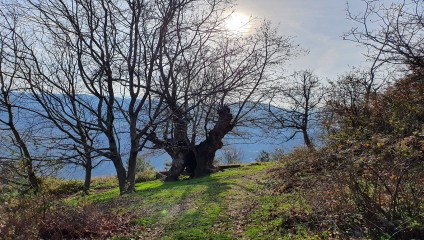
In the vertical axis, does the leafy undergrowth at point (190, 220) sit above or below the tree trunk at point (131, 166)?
below

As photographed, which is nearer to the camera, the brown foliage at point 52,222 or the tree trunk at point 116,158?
the brown foliage at point 52,222

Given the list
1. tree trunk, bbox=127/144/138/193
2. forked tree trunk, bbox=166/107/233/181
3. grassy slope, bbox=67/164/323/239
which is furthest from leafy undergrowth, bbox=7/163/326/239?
forked tree trunk, bbox=166/107/233/181

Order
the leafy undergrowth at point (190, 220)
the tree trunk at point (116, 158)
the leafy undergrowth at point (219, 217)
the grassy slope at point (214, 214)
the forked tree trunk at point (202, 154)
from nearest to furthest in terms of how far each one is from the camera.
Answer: the leafy undergrowth at point (219, 217), the leafy undergrowth at point (190, 220), the grassy slope at point (214, 214), the tree trunk at point (116, 158), the forked tree trunk at point (202, 154)

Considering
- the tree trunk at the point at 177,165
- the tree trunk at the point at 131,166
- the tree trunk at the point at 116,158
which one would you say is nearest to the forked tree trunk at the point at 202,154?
the tree trunk at the point at 177,165

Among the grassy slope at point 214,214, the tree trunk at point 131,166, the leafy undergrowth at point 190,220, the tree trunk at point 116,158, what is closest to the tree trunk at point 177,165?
the tree trunk at point 131,166

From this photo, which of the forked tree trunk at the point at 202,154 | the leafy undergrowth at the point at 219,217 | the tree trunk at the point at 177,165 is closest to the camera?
the leafy undergrowth at the point at 219,217

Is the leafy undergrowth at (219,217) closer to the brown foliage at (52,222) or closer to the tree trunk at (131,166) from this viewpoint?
the brown foliage at (52,222)

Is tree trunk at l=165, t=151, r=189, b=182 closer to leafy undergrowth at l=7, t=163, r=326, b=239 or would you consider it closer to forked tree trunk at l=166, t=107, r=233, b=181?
forked tree trunk at l=166, t=107, r=233, b=181

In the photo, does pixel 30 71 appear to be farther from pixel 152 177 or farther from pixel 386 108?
pixel 152 177

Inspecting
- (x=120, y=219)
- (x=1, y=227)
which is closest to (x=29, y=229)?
(x=1, y=227)

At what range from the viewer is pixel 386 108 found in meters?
→ 9.87

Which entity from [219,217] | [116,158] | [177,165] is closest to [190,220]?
[219,217]

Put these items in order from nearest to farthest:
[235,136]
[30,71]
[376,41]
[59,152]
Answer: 1. [376,41]
2. [59,152]
3. [30,71]
4. [235,136]

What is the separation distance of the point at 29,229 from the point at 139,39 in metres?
9.31
